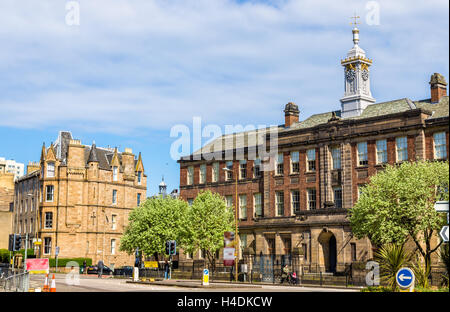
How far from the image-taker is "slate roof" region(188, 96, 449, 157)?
54.7 meters

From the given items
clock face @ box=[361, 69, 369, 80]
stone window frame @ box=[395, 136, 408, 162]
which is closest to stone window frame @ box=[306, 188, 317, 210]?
stone window frame @ box=[395, 136, 408, 162]

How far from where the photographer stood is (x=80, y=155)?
294 feet

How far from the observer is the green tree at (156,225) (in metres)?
67.3

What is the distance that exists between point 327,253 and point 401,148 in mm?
11858

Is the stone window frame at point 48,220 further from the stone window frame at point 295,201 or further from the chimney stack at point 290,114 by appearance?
the stone window frame at point 295,201

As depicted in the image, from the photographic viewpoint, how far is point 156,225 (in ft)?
222

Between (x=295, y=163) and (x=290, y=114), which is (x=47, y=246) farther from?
(x=295, y=163)

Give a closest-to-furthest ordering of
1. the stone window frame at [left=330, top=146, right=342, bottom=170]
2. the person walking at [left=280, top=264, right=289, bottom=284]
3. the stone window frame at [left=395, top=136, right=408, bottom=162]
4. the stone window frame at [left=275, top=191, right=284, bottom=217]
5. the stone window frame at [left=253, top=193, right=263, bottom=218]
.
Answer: the person walking at [left=280, top=264, right=289, bottom=284] → the stone window frame at [left=395, top=136, right=408, bottom=162] → the stone window frame at [left=330, top=146, right=342, bottom=170] → the stone window frame at [left=275, top=191, right=284, bottom=217] → the stone window frame at [left=253, top=193, right=263, bottom=218]

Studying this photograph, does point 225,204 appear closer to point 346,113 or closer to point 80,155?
point 346,113

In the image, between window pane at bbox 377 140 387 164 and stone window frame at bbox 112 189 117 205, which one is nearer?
window pane at bbox 377 140 387 164

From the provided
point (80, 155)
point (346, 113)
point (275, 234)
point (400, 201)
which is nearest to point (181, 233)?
point (275, 234)

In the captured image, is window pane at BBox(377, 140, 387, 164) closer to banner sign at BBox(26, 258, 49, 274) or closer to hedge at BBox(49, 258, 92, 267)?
banner sign at BBox(26, 258, 49, 274)

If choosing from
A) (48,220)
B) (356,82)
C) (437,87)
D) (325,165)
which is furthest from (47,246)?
(437,87)

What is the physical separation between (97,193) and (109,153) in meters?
8.60
